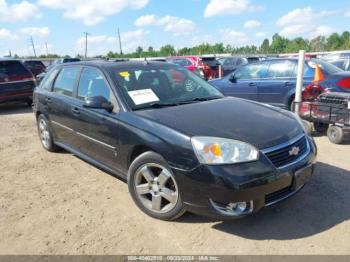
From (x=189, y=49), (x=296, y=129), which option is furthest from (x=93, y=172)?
(x=189, y=49)

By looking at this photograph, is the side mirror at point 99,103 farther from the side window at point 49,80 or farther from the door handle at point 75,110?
the side window at point 49,80

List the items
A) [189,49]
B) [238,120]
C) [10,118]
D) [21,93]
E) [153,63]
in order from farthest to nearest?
1. [189,49]
2. [21,93]
3. [10,118]
4. [153,63]
5. [238,120]

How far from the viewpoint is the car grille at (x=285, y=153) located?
319 cm

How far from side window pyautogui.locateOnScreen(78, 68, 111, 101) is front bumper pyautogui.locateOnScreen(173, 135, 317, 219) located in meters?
1.59

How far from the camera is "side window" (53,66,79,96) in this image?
5027mm

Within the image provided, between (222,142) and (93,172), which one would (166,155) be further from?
(93,172)

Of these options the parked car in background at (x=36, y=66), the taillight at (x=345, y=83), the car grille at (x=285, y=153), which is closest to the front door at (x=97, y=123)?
the car grille at (x=285, y=153)

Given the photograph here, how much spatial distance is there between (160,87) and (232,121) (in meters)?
1.18

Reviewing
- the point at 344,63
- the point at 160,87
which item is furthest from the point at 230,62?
the point at 160,87

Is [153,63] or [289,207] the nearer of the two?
[289,207]

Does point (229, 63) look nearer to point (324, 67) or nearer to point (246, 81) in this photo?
point (246, 81)

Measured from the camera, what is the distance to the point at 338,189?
4.21 meters

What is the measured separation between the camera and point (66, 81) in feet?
17.3

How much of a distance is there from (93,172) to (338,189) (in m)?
3.30
